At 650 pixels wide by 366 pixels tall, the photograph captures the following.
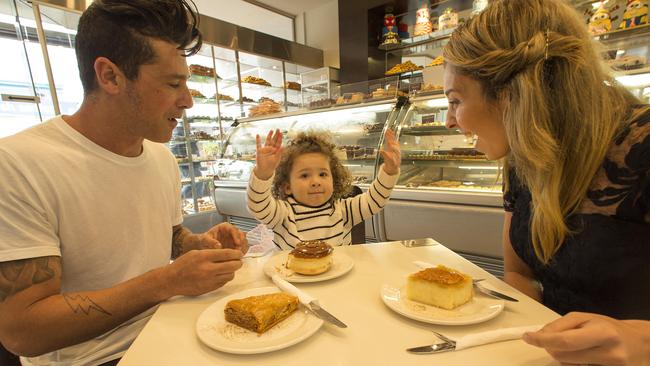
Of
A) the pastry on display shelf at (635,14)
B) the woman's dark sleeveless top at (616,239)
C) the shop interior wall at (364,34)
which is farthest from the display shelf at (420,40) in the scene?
the woman's dark sleeveless top at (616,239)

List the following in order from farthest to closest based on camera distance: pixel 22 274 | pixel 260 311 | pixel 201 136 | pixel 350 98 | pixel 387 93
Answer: pixel 201 136 → pixel 350 98 → pixel 387 93 → pixel 22 274 → pixel 260 311

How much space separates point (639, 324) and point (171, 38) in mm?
1776

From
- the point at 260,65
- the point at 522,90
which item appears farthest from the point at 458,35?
the point at 260,65

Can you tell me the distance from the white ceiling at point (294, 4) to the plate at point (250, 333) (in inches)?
295

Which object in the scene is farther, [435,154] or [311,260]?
[435,154]

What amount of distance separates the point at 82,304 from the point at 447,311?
116 centimetres

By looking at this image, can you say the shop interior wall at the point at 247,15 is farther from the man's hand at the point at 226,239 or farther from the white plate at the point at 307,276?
the white plate at the point at 307,276

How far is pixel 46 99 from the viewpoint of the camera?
14.3 ft

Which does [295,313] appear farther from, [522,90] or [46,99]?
[46,99]

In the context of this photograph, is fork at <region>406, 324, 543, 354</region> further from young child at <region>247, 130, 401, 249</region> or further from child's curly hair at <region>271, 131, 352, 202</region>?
child's curly hair at <region>271, 131, 352, 202</region>

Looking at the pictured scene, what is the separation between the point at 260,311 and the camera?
2.84 feet

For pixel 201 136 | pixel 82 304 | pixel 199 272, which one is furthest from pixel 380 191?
pixel 201 136

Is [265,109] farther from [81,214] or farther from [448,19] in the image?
[81,214]

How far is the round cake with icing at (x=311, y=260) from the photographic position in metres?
1.21
